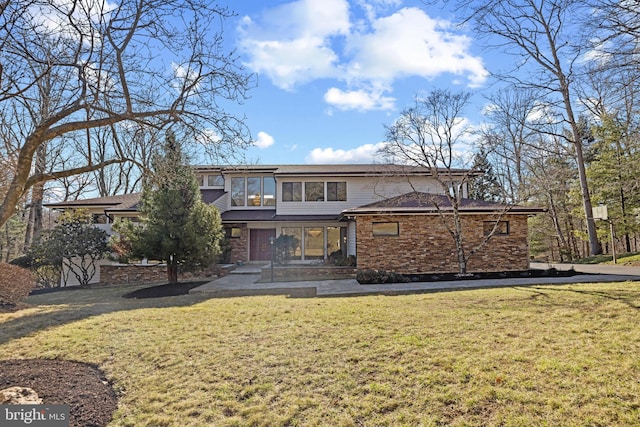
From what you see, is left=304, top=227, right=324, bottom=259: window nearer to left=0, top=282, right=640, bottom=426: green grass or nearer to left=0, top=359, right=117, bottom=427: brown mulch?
left=0, top=282, right=640, bottom=426: green grass

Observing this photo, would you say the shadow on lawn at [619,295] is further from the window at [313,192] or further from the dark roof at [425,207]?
the window at [313,192]

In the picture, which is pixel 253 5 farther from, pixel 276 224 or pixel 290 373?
pixel 276 224

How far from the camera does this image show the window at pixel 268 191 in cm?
2066

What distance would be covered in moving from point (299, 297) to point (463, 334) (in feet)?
17.4

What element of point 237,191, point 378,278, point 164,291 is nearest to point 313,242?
point 237,191

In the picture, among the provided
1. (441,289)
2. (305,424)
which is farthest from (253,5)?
(441,289)

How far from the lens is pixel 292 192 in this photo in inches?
765

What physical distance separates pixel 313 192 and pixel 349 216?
210 inches

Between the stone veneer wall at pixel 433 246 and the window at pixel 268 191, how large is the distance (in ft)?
26.2

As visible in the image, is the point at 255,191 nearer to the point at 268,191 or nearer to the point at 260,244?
the point at 268,191

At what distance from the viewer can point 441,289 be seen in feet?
33.5

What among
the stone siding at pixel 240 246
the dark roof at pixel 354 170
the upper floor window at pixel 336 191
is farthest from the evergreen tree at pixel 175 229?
the upper floor window at pixel 336 191

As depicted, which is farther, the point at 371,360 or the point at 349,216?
the point at 349,216

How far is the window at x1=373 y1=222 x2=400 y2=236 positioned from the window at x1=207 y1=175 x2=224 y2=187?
36.8 ft
